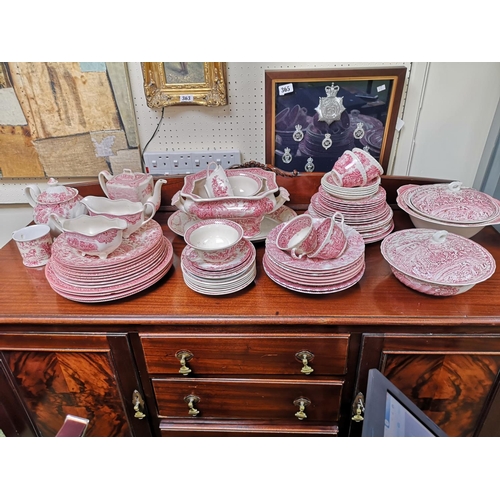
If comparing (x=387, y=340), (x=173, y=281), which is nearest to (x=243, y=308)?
(x=173, y=281)

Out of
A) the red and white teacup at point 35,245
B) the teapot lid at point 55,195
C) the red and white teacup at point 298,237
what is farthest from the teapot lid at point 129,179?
the red and white teacup at point 298,237

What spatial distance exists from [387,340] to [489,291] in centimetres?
29

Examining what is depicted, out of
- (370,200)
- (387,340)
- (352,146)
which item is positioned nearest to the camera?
(387,340)

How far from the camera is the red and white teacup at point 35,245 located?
3.38ft

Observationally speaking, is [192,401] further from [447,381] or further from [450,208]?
[450,208]

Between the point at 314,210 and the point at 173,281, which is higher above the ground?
the point at 314,210

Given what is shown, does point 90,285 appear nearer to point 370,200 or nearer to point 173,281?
point 173,281

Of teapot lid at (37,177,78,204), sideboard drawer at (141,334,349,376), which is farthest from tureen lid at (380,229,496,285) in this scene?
teapot lid at (37,177,78,204)

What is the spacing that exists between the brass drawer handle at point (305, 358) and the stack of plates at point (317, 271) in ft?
0.51

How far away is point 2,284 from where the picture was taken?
3.25ft

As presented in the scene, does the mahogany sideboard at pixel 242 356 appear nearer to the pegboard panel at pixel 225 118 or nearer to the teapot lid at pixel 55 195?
the teapot lid at pixel 55 195

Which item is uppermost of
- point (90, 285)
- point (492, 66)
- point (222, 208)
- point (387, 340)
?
point (492, 66)

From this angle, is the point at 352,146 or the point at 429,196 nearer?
the point at 429,196

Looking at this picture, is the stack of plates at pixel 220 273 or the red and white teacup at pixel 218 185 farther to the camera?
the red and white teacup at pixel 218 185
